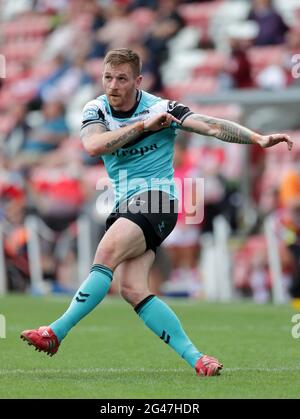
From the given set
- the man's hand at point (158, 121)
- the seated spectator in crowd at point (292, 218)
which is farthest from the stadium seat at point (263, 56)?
the man's hand at point (158, 121)

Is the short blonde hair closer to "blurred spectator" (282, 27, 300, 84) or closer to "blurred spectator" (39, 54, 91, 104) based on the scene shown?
"blurred spectator" (282, 27, 300, 84)

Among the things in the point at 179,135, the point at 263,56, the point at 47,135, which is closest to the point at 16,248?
the point at 179,135

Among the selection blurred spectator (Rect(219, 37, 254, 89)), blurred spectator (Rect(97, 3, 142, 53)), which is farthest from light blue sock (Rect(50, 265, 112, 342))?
blurred spectator (Rect(97, 3, 142, 53))

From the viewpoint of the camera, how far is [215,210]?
16719 mm

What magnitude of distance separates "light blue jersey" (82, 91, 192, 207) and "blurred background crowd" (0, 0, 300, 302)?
7.82 metres

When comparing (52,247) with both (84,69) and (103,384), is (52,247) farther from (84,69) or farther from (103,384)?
(103,384)

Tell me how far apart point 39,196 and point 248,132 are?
11119mm

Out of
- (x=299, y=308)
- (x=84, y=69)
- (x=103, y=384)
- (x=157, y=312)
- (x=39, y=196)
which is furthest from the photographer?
(x=84, y=69)

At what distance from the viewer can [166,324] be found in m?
7.45

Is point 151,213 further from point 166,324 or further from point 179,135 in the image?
point 179,135

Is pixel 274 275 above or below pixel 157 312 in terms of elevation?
below

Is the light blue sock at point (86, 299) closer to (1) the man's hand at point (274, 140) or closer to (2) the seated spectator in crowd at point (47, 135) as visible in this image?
(1) the man's hand at point (274, 140)
